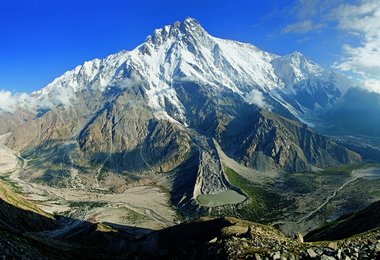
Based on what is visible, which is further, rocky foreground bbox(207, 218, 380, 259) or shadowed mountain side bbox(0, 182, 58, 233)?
shadowed mountain side bbox(0, 182, 58, 233)

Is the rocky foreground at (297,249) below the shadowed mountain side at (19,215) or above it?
below

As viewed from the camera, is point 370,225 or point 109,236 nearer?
point 370,225

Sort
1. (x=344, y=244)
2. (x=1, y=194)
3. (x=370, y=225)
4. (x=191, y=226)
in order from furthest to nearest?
(x=1, y=194), (x=191, y=226), (x=370, y=225), (x=344, y=244)

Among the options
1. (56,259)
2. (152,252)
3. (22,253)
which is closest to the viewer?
(22,253)

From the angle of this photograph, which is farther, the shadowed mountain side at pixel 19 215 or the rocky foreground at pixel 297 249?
the shadowed mountain side at pixel 19 215

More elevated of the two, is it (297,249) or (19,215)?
(19,215)

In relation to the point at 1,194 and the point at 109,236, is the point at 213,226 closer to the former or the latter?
the point at 109,236

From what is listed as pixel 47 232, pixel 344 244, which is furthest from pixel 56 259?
pixel 47 232

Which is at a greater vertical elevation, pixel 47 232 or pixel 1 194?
pixel 1 194

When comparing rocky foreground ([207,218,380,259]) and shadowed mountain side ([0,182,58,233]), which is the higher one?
shadowed mountain side ([0,182,58,233])

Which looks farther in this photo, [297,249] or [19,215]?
[19,215]
